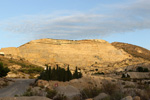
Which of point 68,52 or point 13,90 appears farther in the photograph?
point 68,52

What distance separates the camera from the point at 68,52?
368 feet

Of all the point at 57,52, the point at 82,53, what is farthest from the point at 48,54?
the point at 82,53

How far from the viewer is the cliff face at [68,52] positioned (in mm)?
102594

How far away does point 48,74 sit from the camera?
99.8 feet

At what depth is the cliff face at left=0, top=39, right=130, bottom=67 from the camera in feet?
337

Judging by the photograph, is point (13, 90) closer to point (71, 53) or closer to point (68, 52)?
point (71, 53)

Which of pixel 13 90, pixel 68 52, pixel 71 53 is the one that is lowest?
pixel 13 90

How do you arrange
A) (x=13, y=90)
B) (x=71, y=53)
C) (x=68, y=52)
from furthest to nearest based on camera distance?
(x=68, y=52), (x=71, y=53), (x=13, y=90)

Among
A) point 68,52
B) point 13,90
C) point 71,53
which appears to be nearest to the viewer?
point 13,90

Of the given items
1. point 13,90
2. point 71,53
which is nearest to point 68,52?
point 71,53

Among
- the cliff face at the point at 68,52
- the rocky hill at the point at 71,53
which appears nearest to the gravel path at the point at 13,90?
the rocky hill at the point at 71,53

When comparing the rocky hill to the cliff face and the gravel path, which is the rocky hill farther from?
the gravel path

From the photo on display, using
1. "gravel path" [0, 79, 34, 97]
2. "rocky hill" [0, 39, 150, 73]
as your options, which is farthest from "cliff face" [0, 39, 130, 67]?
"gravel path" [0, 79, 34, 97]

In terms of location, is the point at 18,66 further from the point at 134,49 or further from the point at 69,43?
the point at 134,49
